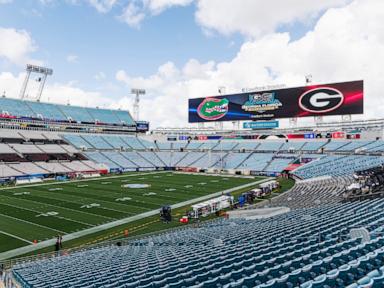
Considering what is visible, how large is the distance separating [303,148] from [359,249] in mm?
57491

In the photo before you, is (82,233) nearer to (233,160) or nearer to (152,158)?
(233,160)

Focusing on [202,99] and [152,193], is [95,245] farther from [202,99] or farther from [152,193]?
[202,99]

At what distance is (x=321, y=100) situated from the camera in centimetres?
5462

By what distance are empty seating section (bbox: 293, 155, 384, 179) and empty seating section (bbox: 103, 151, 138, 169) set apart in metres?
31.7

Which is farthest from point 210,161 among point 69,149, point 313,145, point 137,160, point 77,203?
point 77,203

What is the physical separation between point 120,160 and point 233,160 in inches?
901

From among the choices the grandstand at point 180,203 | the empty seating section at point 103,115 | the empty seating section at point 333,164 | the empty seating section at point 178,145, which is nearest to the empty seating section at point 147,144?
the grandstand at point 180,203

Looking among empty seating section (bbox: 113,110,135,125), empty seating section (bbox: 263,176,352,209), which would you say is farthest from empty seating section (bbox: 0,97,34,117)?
empty seating section (bbox: 263,176,352,209)

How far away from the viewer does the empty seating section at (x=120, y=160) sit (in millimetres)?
64850

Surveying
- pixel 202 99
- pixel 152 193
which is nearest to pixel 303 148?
pixel 202 99

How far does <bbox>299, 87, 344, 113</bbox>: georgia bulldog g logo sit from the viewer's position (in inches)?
2085

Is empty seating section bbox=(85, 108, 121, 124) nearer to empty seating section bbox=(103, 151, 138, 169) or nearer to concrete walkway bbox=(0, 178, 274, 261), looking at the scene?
empty seating section bbox=(103, 151, 138, 169)

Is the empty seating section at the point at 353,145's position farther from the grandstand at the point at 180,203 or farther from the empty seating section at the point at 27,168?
the empty seating section at the point at 27,168

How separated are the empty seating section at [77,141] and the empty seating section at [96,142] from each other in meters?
1.14
